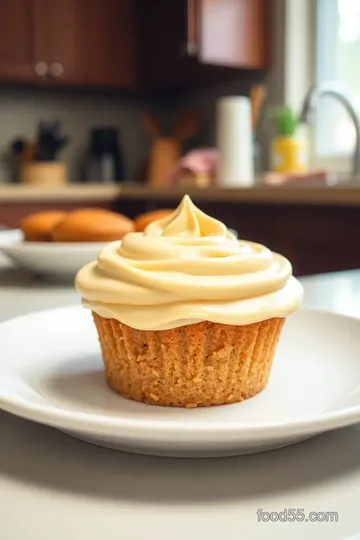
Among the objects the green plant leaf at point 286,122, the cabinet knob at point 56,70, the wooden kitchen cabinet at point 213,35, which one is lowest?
the green plant leaf at point 286,122

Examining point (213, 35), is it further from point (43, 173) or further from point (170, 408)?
point (170, 408)

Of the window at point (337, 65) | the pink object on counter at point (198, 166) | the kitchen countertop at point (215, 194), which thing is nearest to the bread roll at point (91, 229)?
the kitchen countertop at point (215, 194)

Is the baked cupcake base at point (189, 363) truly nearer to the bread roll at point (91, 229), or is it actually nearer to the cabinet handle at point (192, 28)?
the bread roll at point (91, 229)

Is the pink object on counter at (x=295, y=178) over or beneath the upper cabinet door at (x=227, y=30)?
beneath

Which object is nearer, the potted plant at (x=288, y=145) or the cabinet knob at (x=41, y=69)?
the potted plant at (x=288, y=145)

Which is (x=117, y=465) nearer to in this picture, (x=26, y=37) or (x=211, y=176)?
(x=211, y=176)

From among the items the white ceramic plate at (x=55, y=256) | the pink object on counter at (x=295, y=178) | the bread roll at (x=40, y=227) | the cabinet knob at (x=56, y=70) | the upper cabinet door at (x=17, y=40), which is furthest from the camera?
the cabinet knob at (x=56, y=70)

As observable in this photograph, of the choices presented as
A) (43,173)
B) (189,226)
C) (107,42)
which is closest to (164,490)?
(189,226)

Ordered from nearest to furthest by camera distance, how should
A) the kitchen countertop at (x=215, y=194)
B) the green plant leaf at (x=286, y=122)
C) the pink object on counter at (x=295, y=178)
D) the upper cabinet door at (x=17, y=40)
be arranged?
1. the kitchen countertop at (x=215, y=194)
2. the pink object on counter at (x=295, y=178)
3. the green plant leaf at (x=286, y=122)
4. the upper cabinet door at (x=17, y=40)
